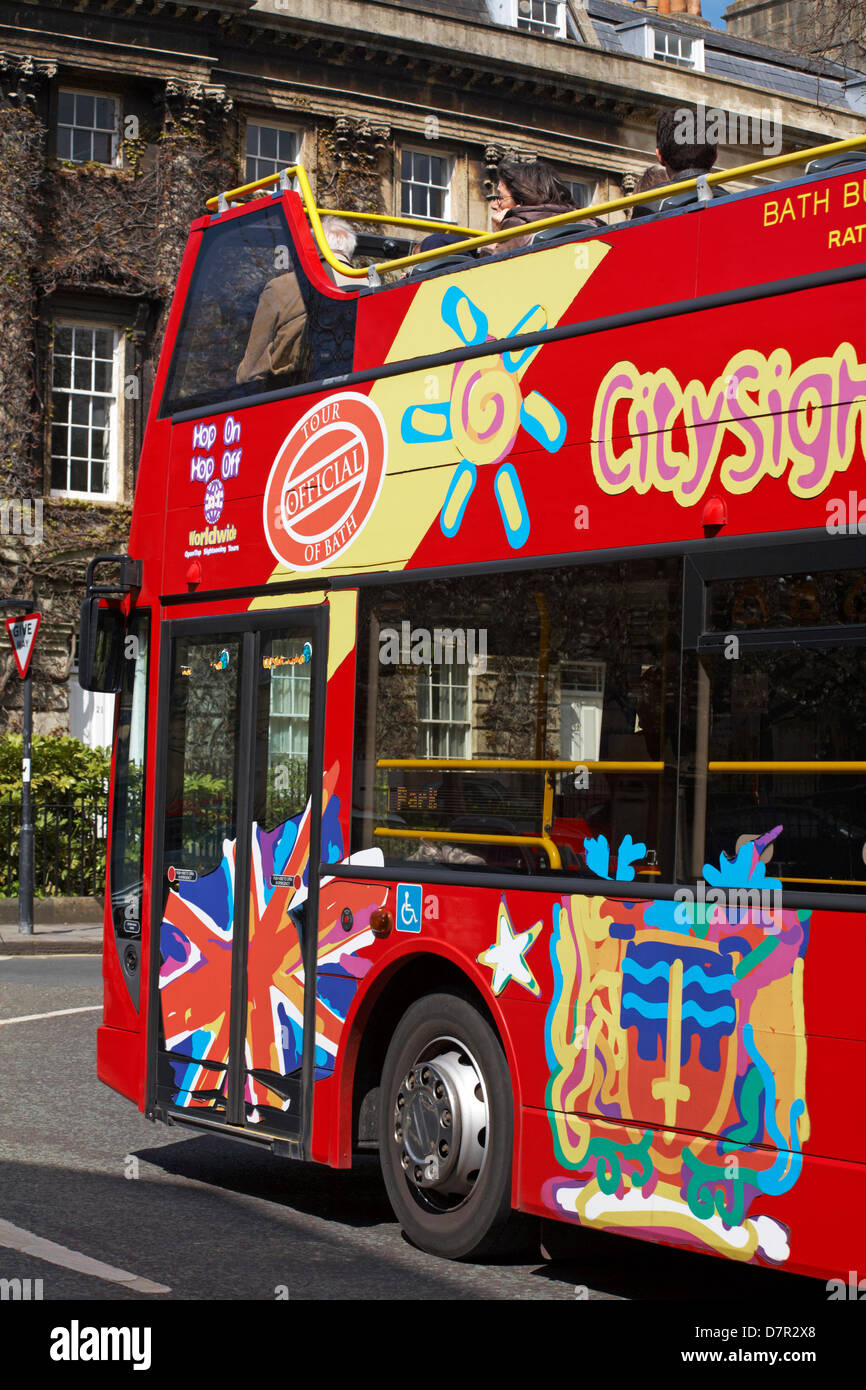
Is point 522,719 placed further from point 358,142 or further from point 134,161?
point 358,142

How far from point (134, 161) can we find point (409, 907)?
23066mm

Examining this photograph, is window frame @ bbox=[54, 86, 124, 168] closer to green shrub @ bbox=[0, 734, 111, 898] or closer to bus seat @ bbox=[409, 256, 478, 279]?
green shrub @ bbox=[0, 734, 111, 898]

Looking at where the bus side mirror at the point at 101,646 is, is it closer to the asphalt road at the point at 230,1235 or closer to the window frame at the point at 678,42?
the asphalt road at the point at 230,1235

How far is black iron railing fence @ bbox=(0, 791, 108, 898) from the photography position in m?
20.9

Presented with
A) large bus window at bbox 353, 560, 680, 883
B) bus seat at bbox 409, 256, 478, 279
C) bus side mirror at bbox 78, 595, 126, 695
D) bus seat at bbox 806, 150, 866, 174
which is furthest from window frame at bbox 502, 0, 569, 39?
bus seat at bbox 806, 150, 866, 174

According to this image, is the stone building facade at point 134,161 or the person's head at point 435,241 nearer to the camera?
the person's head at point 435,241

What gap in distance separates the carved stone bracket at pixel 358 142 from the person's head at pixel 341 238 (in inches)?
848

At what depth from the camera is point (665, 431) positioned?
5.89 m

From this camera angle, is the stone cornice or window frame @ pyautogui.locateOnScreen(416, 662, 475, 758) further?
the stone cornice

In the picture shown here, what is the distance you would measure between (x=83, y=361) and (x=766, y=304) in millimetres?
23305

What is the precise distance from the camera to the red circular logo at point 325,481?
283 inches

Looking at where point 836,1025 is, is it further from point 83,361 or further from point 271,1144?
point 83,361

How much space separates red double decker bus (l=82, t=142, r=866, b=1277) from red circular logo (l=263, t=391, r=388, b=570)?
2 cm

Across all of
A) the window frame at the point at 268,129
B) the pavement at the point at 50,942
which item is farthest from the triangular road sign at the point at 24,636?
the window frame at the point at 268,129
